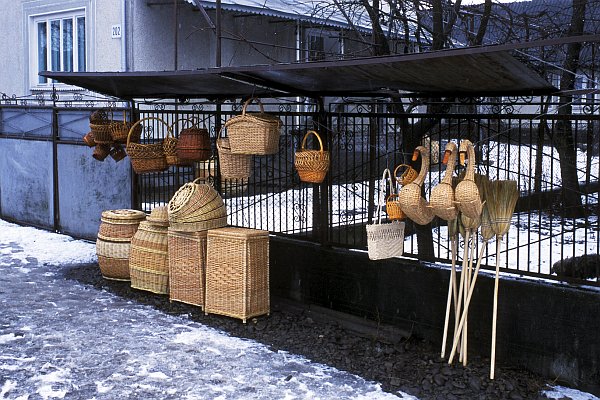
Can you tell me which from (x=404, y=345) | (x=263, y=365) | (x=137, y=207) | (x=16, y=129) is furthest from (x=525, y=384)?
(x=16, y=129)

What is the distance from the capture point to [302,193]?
954cm

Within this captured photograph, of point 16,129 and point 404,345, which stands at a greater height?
point 16,129

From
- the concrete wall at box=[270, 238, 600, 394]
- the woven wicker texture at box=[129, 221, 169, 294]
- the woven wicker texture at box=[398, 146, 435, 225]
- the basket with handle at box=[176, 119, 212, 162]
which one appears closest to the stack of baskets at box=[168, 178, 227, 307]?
the woven wicker texture at box=[129, 221, 169, 294]

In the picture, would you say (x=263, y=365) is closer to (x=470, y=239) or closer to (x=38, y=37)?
(x=470, y=239)

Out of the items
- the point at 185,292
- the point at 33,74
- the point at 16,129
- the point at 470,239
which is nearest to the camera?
the point at 470,239

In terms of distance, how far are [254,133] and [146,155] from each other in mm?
1886

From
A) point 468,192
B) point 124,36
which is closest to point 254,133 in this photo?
point 468,192

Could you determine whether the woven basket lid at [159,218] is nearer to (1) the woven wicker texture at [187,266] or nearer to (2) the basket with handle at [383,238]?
(1) the woven wicker texture at [187,266]

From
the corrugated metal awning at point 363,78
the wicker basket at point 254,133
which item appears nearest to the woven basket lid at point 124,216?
the corrugated metal awning at point 363,78

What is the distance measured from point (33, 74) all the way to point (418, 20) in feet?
34.6

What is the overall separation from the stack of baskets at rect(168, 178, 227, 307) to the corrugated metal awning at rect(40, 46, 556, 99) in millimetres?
1142

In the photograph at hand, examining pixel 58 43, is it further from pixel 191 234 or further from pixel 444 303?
pixel 444 303

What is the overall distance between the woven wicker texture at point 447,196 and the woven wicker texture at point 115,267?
4.38 meters

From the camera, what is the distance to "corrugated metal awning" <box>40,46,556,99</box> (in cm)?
561
